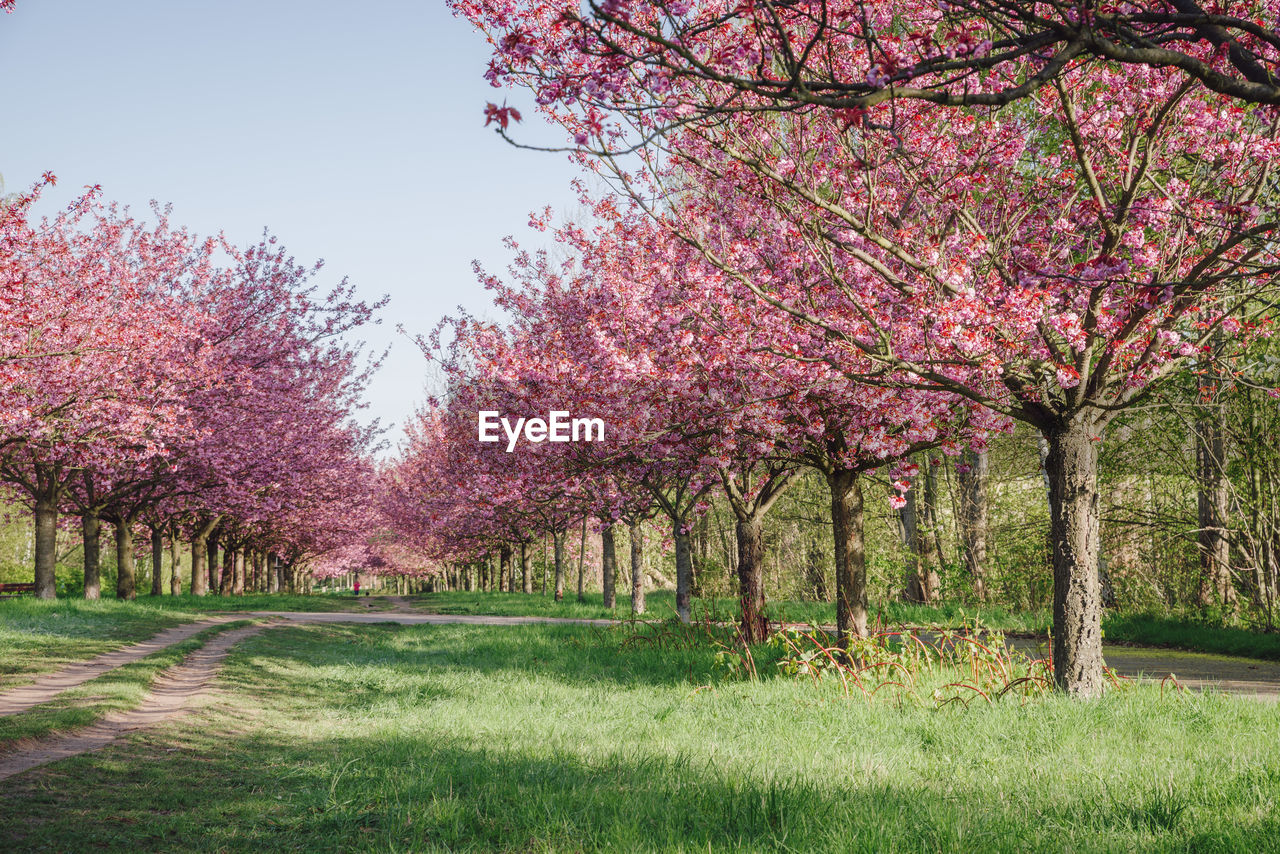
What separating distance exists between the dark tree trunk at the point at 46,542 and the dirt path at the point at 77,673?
5.54 metres

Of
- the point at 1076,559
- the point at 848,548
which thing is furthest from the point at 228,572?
the point at 1076,559

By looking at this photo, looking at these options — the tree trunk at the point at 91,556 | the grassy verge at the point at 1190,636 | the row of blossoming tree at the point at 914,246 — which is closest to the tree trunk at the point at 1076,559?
the row of blossoming tree at the point at 914,246

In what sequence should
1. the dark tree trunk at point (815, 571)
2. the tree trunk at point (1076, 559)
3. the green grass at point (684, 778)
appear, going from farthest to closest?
the dark tree trunk at point (815, 571) < the tree trunk at point (1076, 559) < the green grass at point (684, 778)

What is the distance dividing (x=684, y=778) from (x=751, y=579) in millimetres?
6955

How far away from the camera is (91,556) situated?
22.6 m

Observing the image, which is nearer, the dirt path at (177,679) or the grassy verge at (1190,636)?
the dirt path at (177,679)

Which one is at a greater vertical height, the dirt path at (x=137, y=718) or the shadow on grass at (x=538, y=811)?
the shadow on grass at (x=538, y=811)

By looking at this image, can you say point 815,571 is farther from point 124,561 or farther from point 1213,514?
point 124,561

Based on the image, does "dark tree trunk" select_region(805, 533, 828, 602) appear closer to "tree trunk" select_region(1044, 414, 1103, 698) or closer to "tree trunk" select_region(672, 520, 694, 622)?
"tree trunk" select_region(672, 520, 694, 622)

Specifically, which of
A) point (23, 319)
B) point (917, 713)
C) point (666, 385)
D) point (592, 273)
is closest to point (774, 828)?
point (917, 713)

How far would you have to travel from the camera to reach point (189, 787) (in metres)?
5.89

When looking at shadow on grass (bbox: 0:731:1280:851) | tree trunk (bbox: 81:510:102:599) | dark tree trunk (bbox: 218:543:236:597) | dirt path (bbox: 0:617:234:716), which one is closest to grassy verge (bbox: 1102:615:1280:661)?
shadow on grass (bbox: 0:731:1280:851)

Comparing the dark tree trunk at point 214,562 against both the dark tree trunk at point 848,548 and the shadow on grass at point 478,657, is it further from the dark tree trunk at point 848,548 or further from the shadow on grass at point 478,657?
the dark tree trunk at point 848,548

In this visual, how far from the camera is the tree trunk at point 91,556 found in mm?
22031
